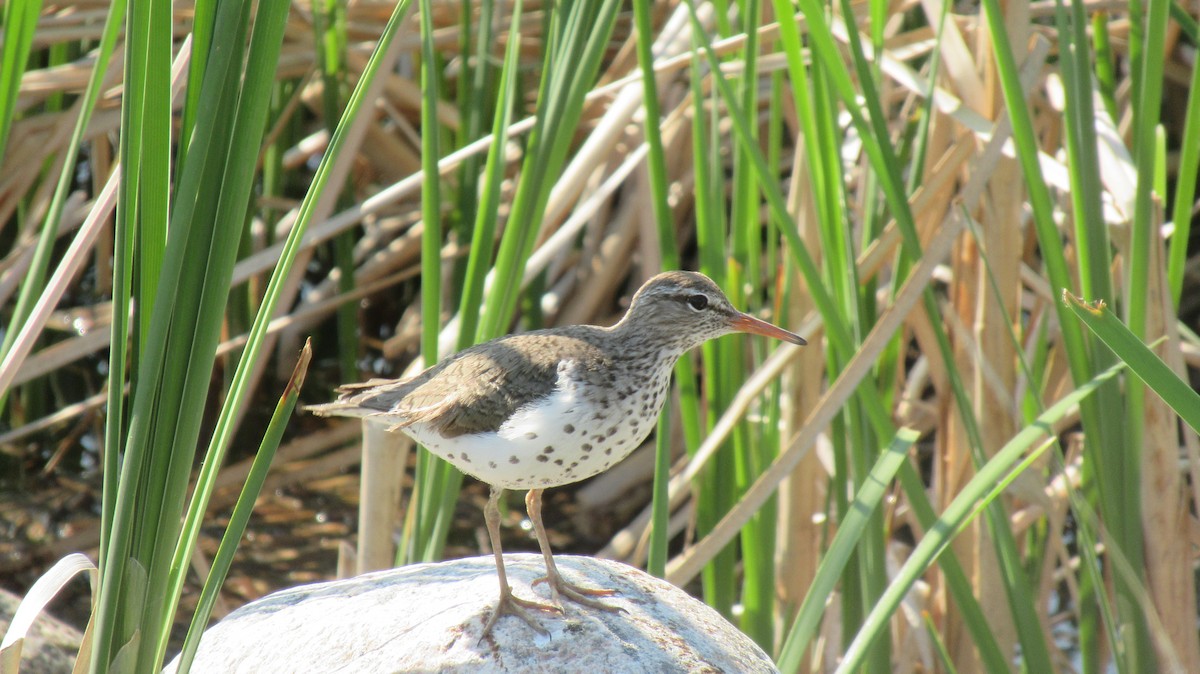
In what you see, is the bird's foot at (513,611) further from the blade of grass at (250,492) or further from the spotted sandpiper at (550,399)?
the blade of grass at (250,492)

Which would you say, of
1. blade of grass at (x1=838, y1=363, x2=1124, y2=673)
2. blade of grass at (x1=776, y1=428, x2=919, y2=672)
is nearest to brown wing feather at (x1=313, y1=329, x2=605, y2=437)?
blade of grass at (x1=776, y1=428, x2=919, y2=672)

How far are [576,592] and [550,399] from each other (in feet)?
1.87

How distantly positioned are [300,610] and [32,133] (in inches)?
138

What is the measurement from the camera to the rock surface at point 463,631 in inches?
123

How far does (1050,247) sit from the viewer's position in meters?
3.27

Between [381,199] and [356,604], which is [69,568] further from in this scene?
[381,199]

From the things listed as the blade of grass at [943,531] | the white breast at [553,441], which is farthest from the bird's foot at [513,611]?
the blade of grass at [943,531]

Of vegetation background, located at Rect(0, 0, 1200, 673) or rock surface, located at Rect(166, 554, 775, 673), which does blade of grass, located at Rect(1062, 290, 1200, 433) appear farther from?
rock surface, located at Rect(166, 554, 775, 673)

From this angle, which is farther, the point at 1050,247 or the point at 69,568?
the point at 1050,247

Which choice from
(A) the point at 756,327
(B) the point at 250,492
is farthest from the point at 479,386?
(B) the point at 250,492

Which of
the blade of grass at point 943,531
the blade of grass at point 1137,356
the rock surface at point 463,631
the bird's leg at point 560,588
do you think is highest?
the blade of grass at point 1137,356

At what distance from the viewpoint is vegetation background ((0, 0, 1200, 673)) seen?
2.25 m

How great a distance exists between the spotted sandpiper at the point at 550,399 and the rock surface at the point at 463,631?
76 millimetres

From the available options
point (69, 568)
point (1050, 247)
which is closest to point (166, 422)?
Result: point (69, 568)
